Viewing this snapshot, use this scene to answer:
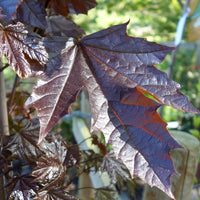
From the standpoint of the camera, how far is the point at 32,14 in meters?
0.58

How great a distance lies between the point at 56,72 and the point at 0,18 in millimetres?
155

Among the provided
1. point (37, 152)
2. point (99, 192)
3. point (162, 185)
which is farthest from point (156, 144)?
point (99, 192)

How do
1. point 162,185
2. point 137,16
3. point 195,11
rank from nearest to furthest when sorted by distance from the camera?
point 162,185 → point 195,11 → point 137,16

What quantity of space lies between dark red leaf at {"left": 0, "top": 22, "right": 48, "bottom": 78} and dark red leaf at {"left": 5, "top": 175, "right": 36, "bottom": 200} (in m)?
0.29

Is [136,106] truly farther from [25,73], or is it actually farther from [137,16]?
[137,16]

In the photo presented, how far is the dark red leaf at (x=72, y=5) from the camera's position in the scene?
64 cm

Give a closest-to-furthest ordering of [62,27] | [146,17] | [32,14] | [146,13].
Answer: [32,14]
[62,27]
[146,17]
[146,13]

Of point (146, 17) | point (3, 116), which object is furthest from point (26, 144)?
point (146, 17)

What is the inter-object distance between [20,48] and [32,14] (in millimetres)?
147

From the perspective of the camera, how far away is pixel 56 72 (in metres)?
0.49

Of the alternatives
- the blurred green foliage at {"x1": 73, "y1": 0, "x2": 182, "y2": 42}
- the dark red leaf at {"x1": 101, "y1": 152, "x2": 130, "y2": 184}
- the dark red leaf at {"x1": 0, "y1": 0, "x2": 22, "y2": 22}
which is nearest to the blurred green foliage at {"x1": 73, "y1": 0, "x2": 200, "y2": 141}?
the blurred green foliage at {"x1": 73, "y1": 0, "x2": 182, "y2": 42}

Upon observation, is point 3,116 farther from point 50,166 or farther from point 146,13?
point 146,13

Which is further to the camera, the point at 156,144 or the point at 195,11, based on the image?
the point at 195,11

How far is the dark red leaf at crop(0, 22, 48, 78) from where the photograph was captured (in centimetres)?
47
